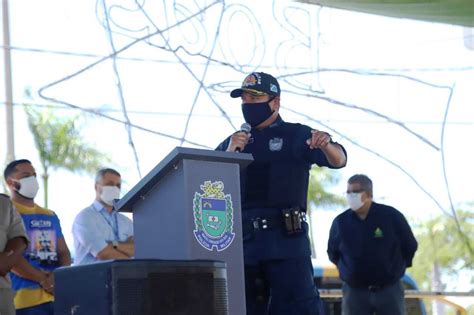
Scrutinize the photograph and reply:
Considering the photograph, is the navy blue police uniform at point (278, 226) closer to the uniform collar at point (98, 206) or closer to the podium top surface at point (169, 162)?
the podium top surface at point (169, 162)

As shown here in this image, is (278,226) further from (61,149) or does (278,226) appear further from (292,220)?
(61,149)

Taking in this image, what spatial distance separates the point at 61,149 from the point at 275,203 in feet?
63.6

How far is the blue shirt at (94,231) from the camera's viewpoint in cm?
754

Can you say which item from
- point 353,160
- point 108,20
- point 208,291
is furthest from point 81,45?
point 208,291

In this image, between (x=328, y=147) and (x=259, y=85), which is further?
(x=259, y=85)

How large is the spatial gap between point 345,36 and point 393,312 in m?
2.41

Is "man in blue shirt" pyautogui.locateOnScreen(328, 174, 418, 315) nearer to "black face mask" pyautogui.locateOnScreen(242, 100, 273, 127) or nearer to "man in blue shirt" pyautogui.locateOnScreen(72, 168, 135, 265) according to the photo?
"man in blue shirt" pyautogui.locateOnScreen(72, 168, 135, 265)

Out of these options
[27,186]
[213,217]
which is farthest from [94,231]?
[213,217]

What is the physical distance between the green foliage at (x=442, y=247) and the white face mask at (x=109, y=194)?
12.2 feet

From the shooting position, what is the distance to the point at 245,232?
566 cm

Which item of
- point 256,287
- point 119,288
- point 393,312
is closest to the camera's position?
point 119,288

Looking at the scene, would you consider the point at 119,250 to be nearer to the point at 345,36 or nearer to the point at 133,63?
the point at 133,63

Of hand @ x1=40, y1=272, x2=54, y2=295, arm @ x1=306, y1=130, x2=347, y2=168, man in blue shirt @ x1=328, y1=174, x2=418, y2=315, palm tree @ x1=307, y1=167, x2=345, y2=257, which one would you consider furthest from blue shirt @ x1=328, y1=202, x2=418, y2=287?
palm tree @ x1=307, y1=167, x2=345, y2=257

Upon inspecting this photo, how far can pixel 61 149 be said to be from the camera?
80.8 ft
